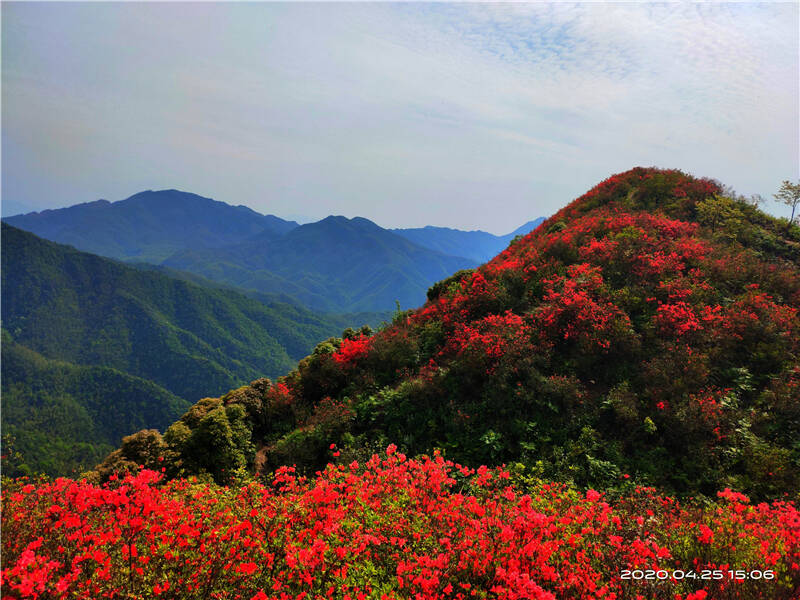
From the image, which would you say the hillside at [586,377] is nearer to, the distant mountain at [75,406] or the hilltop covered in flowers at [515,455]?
the hilltop covered in flowers at [515,455]

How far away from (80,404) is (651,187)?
178m

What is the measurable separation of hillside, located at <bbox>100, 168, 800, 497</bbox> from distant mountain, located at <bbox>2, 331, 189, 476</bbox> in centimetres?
11988

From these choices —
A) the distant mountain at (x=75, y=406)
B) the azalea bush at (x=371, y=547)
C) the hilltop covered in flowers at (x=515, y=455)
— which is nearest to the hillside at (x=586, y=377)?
the hilltop covered in flowers at (x=515, y=455)

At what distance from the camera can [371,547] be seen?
5445mm

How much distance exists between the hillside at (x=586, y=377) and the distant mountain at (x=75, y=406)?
119881mm

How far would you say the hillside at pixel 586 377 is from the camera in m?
9.32

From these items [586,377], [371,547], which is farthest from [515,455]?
[371,547]

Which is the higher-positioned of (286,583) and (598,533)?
(598,533)

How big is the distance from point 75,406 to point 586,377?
572 ft

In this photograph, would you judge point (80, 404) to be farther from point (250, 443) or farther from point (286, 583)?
point (286, 583)

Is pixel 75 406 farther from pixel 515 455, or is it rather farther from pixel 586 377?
pixel 586 377

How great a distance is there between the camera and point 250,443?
43.6 feet

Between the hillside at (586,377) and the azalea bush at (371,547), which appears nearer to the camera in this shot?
the azalea bush at (371,547)

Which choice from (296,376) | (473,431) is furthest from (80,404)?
(473,431)
